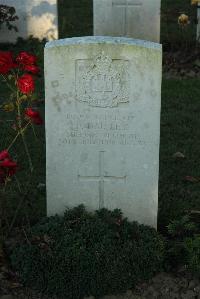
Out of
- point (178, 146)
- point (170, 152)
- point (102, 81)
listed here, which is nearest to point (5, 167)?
point (102, 81)

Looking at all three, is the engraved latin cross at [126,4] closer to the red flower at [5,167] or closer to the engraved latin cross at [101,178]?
the engraved latin cross at [101,178]

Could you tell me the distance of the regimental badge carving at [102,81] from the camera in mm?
4039

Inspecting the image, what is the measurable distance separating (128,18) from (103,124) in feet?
17.4

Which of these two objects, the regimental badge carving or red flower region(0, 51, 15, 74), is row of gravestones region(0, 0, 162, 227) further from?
red flower region(0, 51, 15, 74)

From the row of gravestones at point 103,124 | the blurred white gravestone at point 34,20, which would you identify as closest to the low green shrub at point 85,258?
the row of gravestones at point 103,124

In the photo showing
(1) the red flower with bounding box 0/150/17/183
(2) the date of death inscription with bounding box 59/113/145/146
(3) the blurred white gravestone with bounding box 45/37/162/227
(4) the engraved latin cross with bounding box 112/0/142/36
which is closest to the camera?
(1) the red flower with bounding box 0/150/17/183

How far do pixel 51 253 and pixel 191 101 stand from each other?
3.94 metres

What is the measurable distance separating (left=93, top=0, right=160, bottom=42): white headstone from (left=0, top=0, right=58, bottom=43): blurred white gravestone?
0.85m

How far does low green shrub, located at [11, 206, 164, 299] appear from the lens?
3943mm

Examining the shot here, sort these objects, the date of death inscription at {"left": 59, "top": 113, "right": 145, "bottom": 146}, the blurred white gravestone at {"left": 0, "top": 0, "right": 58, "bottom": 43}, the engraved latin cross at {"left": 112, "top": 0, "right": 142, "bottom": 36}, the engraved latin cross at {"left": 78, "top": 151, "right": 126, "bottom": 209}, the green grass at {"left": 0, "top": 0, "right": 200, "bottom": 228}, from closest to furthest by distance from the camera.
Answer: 1. the date of death inscription at {"left": 59, "top": 113, "right": 145, "bottom": 146}
2. the engraved latin cross at {"left": 78, "top": 151, "right": 126, "bottom": 209}
3. the green grass at {"left": 0, "top": 0, "right": 200, "bottom": 228}
4. the engraved latin cross at {"left": 112, "top": 0, "right": 142, "bottom": 36}
5. the blurred white gravestone at {"left": 0, "top": 0, "right": 58, "bottom": 43}

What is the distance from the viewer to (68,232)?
Result: 4.07 m

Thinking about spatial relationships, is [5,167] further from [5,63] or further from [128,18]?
[128,18]

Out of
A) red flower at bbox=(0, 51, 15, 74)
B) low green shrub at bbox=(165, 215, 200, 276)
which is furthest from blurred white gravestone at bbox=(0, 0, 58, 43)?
low green shrub at bbox=(165, 215, 200, 276)

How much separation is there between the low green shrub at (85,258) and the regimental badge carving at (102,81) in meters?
0.74
